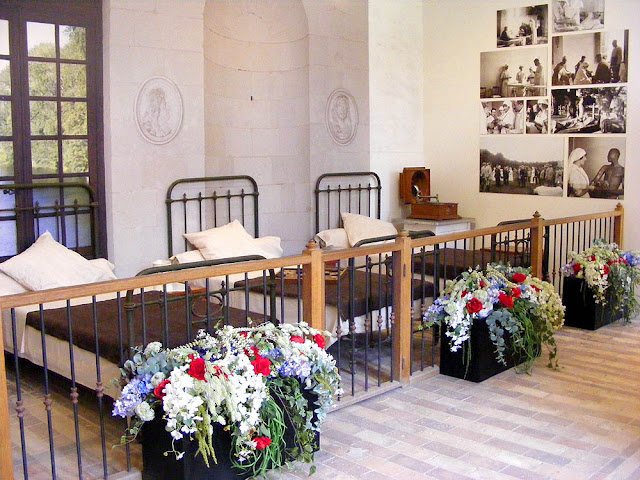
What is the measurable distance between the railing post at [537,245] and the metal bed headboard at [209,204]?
2687mm

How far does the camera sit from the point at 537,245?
20.6 ft

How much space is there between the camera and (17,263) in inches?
225

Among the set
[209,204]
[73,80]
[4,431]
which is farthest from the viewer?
[209,204]

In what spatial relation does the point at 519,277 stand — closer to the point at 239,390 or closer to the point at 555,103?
the point at 239,390

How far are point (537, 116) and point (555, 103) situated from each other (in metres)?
0.23

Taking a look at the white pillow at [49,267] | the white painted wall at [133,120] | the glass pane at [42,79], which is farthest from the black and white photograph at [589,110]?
the glass pane at [42,79]

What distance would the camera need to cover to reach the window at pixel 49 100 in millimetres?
5988

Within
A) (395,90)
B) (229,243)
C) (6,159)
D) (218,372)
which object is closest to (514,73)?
(395,90)

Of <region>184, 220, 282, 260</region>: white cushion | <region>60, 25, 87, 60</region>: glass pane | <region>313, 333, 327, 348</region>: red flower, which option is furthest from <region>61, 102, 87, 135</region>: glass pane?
<region>313, 333, 327, 348</region>: red flower

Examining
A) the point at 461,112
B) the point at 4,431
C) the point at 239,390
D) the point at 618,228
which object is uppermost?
the point at 461,112

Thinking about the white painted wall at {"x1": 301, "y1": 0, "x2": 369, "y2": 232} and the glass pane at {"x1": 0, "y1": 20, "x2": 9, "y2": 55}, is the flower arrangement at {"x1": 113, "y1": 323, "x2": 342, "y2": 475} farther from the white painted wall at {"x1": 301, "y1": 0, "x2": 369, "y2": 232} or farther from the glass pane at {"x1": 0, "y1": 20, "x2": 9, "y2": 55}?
the white painted wall at {"x1": 301, "y1": 0, "x2": 369, "y2": 232}

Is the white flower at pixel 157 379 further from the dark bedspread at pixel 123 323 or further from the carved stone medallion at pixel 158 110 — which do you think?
the carved stone medallion at pixel 158 110

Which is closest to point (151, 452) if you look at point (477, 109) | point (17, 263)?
point (17, 263)

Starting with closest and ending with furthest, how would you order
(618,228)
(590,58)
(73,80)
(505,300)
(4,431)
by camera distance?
(4,431)
(505,300)
(73,80)
(618,228)
(590,58)
